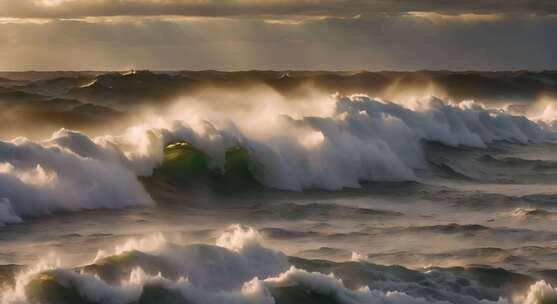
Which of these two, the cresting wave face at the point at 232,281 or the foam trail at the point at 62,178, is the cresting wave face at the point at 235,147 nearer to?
the foam trail at the point at 62,178

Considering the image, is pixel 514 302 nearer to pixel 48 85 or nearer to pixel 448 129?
pixel 448 129

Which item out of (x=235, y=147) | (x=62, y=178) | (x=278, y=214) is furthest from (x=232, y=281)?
(x=235, y=147)

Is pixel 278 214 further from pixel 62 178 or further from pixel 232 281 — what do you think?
pixel 232 281

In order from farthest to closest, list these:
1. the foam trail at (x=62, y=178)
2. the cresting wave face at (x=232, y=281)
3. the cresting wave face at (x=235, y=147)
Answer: the cresting wave face at (x=235, y=147)
the foam trail at (x=62, y=178)
the cresting wave face at (x=232, y=281)

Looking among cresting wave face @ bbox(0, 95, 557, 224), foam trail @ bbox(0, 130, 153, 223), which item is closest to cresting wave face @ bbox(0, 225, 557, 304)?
foam trail @ bbox(0, 130, 153, 223)

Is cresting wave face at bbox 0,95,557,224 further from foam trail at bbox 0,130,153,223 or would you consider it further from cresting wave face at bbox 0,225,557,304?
cresting wave face at bbox 0,225,557,304

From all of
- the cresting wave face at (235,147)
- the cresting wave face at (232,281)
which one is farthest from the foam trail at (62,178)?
the cresting wave face at (232,281)
